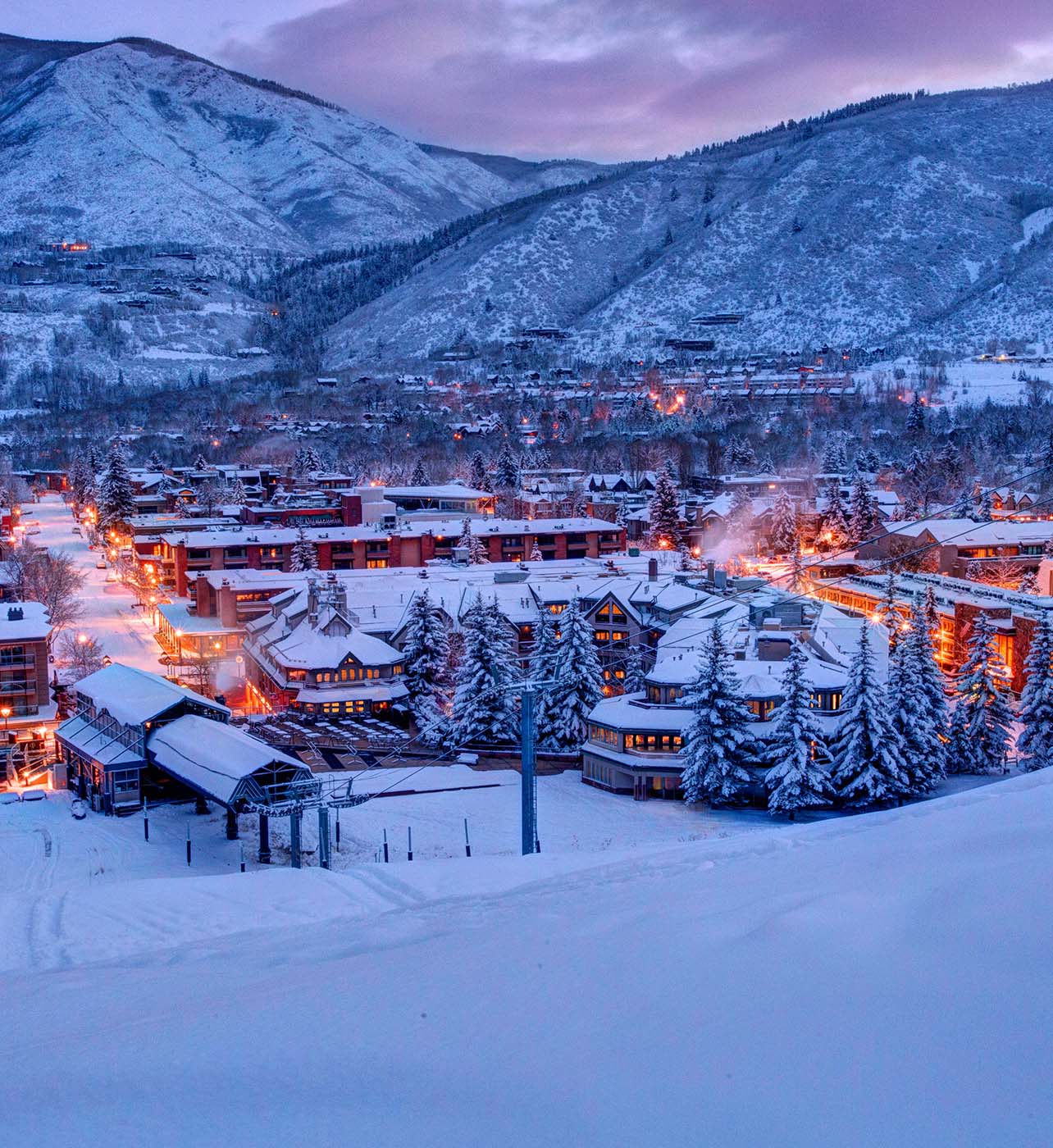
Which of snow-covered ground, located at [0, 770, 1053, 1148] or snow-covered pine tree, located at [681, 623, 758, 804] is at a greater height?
snow-covered ground, located at [0, 770, 1053, 1148]

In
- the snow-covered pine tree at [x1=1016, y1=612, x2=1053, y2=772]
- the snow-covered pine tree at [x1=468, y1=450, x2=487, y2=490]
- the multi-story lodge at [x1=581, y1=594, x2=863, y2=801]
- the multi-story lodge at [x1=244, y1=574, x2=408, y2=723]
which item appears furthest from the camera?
the snow-covered pine tree at [x1=468, y1=450, x2=487, y2=490]

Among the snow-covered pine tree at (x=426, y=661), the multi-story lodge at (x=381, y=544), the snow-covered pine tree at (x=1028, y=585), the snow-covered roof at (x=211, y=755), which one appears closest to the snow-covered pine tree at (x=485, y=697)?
the snow-covered pine tree at (x=426, y=661)

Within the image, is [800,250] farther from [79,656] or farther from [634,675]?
[79,656]

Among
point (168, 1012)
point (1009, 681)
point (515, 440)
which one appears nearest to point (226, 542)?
point (1009, 681)

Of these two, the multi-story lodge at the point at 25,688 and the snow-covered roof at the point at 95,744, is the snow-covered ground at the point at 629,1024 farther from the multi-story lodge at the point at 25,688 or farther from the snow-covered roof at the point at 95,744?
the multi-story lodge at the point at 25,688

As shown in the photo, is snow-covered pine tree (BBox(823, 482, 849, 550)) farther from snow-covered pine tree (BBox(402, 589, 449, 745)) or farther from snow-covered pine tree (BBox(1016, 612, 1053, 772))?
snow-covered pine tree (BBox(1016, 612, 1053, 772))

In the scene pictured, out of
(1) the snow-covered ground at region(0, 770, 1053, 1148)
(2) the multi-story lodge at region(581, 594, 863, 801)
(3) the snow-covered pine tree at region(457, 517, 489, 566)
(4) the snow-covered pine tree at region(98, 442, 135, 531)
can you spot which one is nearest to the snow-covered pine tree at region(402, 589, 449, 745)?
(2) the multi-story lodge at region(581, 594, 863, 801)

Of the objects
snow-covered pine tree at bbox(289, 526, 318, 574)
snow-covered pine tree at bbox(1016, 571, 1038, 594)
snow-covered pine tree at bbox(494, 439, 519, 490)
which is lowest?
snow-covered pine tree at bbox(1016, 571, 1038, 594)

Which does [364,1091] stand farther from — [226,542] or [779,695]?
[226,542]
